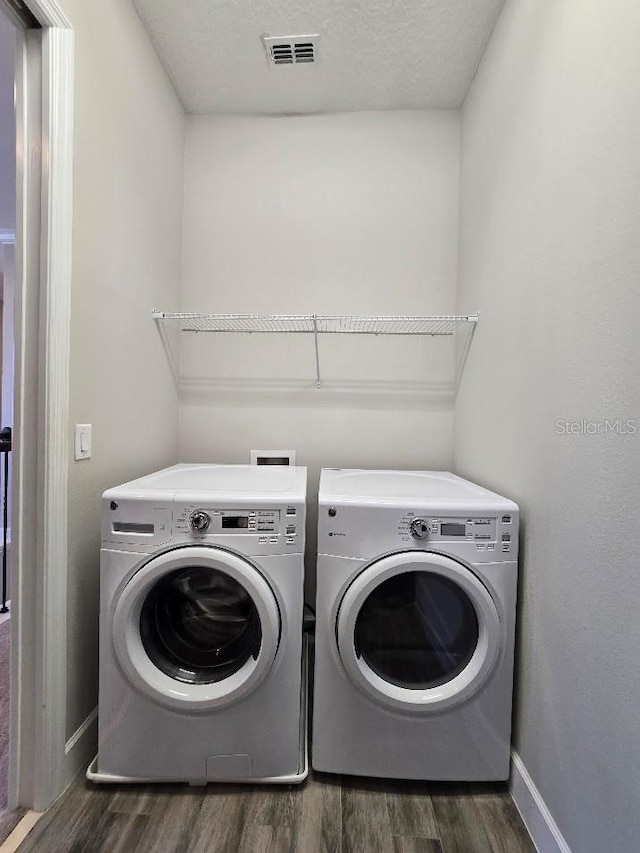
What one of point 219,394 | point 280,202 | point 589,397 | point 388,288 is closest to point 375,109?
point 280,202

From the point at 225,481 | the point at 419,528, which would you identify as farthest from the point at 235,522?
the point at 419,528

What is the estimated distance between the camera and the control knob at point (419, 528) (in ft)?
3.70

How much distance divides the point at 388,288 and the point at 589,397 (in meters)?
1.24

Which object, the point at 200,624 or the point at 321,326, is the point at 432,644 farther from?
the point at 321,326

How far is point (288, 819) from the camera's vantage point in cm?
108

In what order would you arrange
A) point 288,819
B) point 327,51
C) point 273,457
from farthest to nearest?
point 273,457 → point 327,51 → point 288,819

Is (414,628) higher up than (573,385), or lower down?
lower down

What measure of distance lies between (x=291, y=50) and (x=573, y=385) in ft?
5.85

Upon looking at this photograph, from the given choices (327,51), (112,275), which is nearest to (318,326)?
(112,275)

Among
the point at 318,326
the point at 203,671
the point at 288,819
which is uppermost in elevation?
the point at 318,326

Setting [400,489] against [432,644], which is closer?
[432,644]

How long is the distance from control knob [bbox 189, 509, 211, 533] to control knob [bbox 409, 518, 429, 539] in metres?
0.61

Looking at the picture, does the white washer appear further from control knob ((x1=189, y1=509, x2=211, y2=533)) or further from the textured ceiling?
the textured ceiling

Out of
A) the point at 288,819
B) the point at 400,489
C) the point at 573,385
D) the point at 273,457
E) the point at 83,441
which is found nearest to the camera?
the point at 573,385
